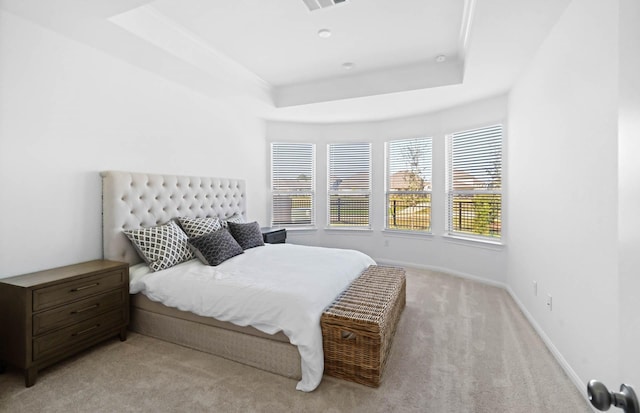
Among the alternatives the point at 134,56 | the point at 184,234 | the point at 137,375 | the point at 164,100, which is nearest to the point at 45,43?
the point at 134,56

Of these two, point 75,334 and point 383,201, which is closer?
point 75,334

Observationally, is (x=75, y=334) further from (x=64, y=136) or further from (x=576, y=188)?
(x=576, y=188)

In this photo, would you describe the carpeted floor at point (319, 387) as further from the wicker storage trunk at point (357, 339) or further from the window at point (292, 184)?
the window at point (292, 184)

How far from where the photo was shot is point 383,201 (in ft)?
17.4

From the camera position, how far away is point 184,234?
124 inches

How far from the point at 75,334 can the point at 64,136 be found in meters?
1.59

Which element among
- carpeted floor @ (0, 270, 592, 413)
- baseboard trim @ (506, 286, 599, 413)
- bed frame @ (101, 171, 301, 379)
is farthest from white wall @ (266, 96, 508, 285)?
bed frame @ (101, 171, 301, 379)

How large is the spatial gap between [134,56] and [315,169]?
127 inches

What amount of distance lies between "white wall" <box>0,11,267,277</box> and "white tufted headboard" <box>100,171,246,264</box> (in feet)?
0.46

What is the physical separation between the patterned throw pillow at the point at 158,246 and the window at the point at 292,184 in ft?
8.25

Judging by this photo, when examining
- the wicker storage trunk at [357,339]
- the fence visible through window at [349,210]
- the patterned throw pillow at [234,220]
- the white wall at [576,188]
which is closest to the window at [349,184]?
the fence visible through window at [349,210]

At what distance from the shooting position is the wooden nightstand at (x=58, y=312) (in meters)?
1.95

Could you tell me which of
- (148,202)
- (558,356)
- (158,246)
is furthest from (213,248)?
(558,356)

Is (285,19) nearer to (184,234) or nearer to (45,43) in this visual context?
(45,43)
